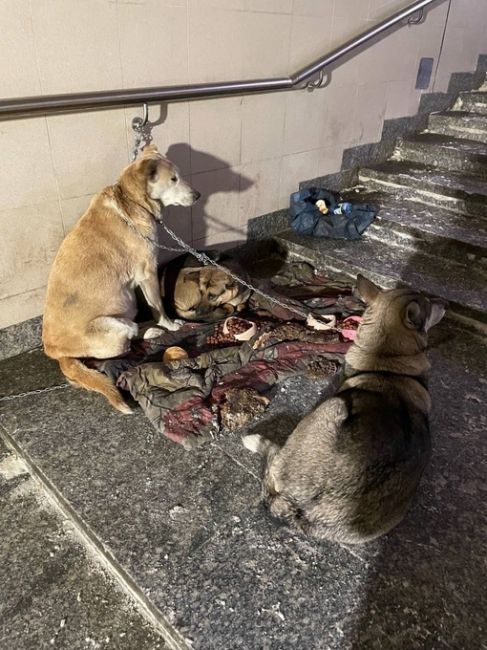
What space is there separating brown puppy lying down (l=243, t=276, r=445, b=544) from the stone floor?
0.21 meters

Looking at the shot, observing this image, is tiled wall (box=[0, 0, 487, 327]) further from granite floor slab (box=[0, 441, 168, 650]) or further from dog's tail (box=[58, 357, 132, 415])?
granite floor slab (box=[0, 441, 168, 650])

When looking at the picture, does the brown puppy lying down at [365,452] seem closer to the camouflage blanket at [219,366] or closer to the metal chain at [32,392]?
the camouflage blanket at [219,366]

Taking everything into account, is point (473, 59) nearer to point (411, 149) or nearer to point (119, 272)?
point (411, 149)

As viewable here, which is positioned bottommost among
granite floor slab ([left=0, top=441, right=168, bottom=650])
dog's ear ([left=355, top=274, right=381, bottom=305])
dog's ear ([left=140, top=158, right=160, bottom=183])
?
granite floor slab ([left=0, top=441, right=168, bottom=650])

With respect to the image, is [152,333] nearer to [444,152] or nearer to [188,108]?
[188,108]

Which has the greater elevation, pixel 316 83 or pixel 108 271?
pixel 316 83

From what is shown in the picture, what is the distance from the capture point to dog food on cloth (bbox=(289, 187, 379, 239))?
4844mm

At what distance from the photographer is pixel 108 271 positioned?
3.09 m

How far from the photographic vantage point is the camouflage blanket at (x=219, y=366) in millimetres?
2795

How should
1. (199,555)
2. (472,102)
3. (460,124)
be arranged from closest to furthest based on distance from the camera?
(199,555) → (460,124) → (472,102)

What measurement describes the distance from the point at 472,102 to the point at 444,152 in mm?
1532

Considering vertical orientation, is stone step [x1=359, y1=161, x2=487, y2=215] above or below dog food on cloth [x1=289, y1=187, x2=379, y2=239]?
above

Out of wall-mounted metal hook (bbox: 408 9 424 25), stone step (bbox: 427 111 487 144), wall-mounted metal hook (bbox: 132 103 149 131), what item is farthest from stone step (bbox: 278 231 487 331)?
wall-mounted metal hook (bbox: 408 9 424 25)

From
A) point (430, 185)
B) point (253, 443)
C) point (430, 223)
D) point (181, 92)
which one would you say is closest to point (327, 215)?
point (430, 223)
